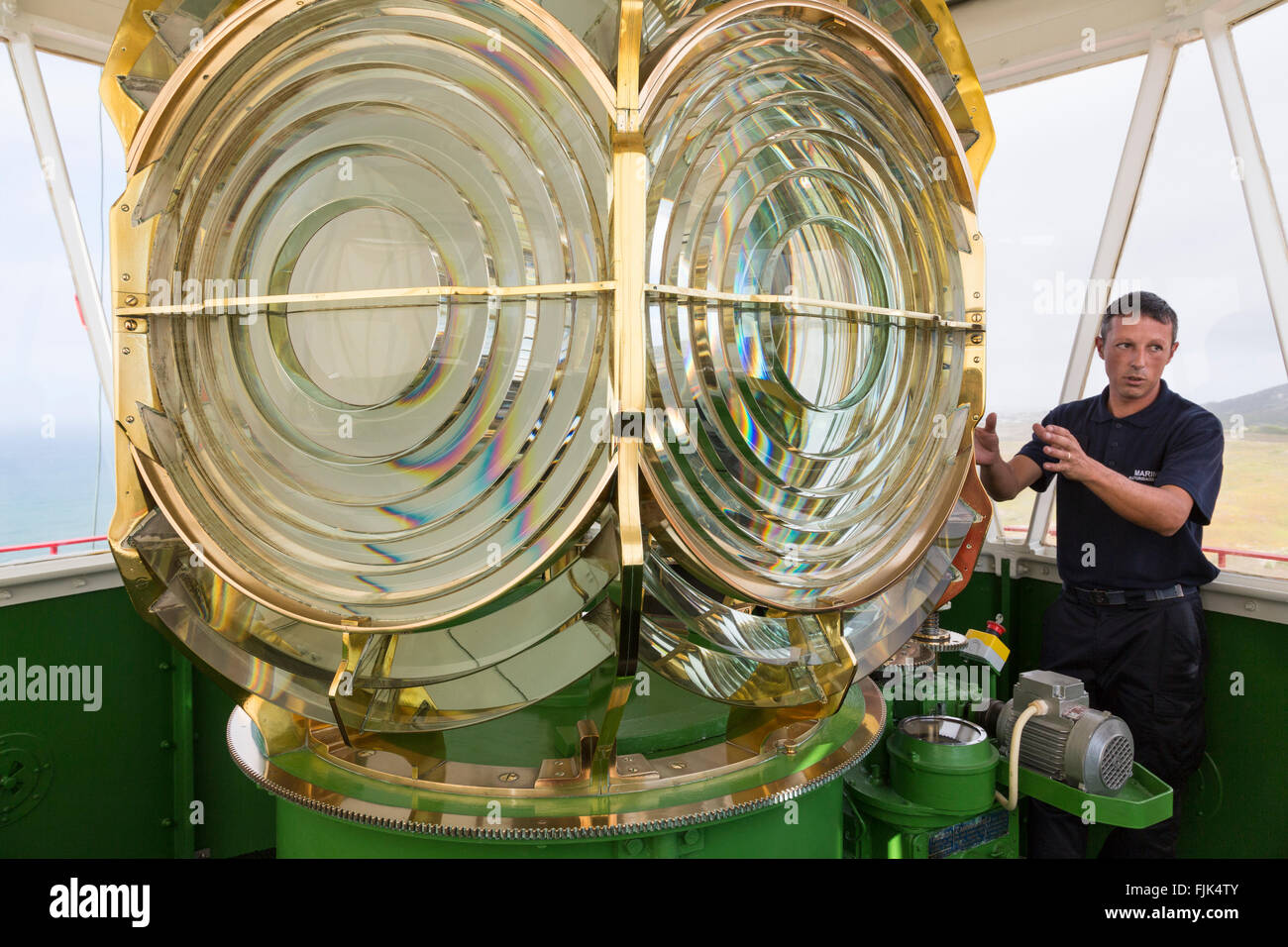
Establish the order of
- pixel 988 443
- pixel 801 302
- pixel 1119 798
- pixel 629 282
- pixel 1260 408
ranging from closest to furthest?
pixel 629 282 → pixel 801 302 → pixel 1119 798 → pixel 988 443 → pixel 1260 408

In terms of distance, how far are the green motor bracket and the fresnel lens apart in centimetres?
73

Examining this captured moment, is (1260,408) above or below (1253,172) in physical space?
below

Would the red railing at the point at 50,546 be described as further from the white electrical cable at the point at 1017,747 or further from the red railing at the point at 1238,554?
the red railing at the point at 1238,554

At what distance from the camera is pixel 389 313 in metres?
1.37

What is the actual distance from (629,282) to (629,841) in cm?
86

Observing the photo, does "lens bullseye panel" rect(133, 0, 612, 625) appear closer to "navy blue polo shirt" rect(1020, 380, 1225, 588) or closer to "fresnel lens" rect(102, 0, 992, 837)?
"fresnel lens" rect(102, 0, 992, 837)

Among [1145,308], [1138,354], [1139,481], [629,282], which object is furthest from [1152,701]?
[629,282]

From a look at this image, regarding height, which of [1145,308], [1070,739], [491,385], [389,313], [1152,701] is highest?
[1145,308]

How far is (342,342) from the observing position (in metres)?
1.40

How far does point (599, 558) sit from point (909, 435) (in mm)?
733

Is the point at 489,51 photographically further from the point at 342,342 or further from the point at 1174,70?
the point at 1174,70

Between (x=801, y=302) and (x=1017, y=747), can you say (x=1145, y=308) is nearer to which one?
(x=1017, y=747)

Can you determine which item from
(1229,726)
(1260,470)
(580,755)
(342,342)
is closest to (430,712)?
(580,755)

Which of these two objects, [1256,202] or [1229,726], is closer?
[1229,726]
